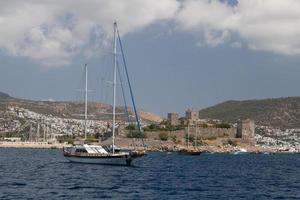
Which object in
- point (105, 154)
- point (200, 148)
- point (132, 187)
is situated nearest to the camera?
point (132, 187)

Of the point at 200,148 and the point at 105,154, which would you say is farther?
the point at 200,148

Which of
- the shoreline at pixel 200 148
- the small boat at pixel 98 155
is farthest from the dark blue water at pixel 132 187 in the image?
the shoreline at pixel 200 148

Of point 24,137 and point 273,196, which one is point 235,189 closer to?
point 273,196

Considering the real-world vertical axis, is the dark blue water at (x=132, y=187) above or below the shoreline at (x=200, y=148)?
below

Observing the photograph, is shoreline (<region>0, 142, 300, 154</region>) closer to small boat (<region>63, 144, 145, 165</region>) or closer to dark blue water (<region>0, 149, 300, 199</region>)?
small boat (<region>63, 144, 145, 165</region>)

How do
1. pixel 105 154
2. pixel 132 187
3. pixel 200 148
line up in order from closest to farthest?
pixel 132 187, pixel 105 154, pixel 200 148

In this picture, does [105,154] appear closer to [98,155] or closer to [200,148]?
[98,155]

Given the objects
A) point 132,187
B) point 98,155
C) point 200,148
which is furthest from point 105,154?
point 200,148

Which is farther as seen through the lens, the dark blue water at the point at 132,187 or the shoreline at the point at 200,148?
the shoreline at the point at 200,148

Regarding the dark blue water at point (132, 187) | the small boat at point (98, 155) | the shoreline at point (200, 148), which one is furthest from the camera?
the shoreline at point (200, 148)

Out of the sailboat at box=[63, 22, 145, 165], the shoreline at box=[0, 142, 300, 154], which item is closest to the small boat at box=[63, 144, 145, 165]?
the sailboat at box=[63, 22, 145, 165]

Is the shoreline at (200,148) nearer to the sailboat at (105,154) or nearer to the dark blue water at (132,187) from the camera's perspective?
the sailboat at (105,154)

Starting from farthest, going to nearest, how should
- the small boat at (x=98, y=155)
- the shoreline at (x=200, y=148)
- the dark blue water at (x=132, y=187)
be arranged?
the shoreline at (x=200, y=148), the small boat at (x=98, y=155), the dark blue water at (x=132, y=187)

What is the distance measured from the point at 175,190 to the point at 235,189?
169 inches
